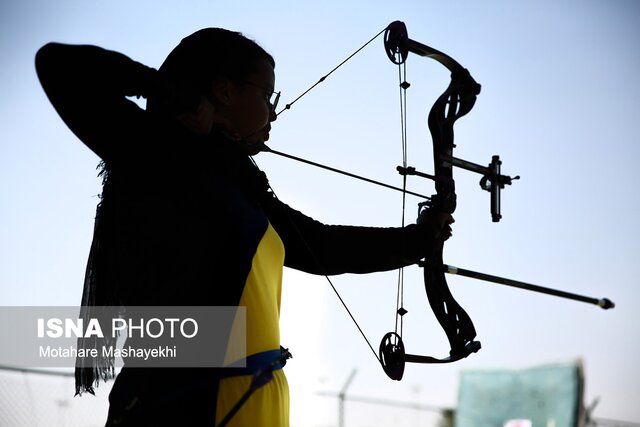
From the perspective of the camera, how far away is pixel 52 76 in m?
1.38

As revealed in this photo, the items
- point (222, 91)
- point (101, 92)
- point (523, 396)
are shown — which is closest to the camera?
point (101, 92)

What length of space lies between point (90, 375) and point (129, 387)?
0.20 meters

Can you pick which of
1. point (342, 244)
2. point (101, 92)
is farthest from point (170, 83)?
point (342, 244)

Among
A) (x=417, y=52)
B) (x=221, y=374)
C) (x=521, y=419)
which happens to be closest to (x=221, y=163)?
(x=221, y=374)

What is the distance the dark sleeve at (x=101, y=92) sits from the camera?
1.37 meters

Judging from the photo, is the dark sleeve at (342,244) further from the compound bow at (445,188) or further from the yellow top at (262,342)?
the yellow top at (262,342)

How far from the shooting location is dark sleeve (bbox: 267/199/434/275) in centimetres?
192

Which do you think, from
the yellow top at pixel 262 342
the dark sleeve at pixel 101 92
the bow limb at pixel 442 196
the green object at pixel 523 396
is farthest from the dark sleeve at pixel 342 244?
the green object at pixel 523 396

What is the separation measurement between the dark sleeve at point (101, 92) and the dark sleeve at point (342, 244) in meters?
0.52

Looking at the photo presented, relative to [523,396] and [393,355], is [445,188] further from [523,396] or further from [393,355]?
[523,396]

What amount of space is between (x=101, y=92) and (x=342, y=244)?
2.68ft

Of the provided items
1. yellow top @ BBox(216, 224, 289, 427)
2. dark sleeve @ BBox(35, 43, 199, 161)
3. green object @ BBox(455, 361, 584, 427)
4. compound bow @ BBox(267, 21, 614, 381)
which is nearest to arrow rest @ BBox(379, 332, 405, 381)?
compound bow @ BBox(267, 21, 614, 381)

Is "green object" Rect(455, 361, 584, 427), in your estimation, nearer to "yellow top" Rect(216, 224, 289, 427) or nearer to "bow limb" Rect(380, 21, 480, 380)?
"bow limb" Rect(380, 21, 480, 380)

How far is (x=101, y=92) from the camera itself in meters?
1.39
